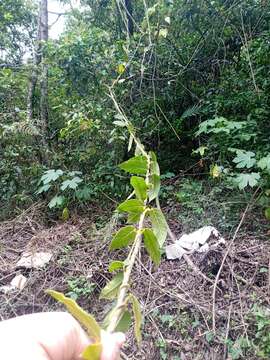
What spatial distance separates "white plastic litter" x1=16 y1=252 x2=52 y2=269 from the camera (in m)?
1.93

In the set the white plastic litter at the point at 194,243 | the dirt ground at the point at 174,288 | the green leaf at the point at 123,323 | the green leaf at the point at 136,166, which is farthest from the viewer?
the white plastic litter at the point at 194,243

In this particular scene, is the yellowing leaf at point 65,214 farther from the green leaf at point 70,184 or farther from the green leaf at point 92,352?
the green leaf at point 92,352

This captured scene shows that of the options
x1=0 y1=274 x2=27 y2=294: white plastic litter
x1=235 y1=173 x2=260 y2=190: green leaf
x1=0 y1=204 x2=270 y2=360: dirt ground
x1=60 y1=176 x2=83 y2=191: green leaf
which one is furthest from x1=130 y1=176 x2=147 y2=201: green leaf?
x1=60 y1=176 x2=83 y2=191: green leaf

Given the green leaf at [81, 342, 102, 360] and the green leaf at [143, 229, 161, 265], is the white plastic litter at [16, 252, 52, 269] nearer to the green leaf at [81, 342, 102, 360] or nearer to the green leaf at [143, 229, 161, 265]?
the green leaf at [143, 229, 161, 265]

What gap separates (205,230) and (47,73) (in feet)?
6.96

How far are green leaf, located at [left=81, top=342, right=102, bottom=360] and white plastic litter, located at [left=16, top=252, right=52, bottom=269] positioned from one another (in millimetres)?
1669

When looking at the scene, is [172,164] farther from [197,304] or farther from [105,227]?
[197,304]

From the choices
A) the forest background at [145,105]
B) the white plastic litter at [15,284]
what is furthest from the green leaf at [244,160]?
the white plastic litter at [15,284]

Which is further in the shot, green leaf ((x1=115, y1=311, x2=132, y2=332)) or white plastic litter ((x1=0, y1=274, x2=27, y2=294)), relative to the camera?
white plastic litter ((x1=0, y1=274, x2=27, y2=294))

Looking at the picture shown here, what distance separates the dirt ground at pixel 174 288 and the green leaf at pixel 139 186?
0.64 metres

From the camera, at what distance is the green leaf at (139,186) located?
0.84m

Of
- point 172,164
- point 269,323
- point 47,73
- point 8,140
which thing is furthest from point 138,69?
point 269,323

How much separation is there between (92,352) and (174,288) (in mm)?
1339

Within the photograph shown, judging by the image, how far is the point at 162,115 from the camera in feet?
9.11
